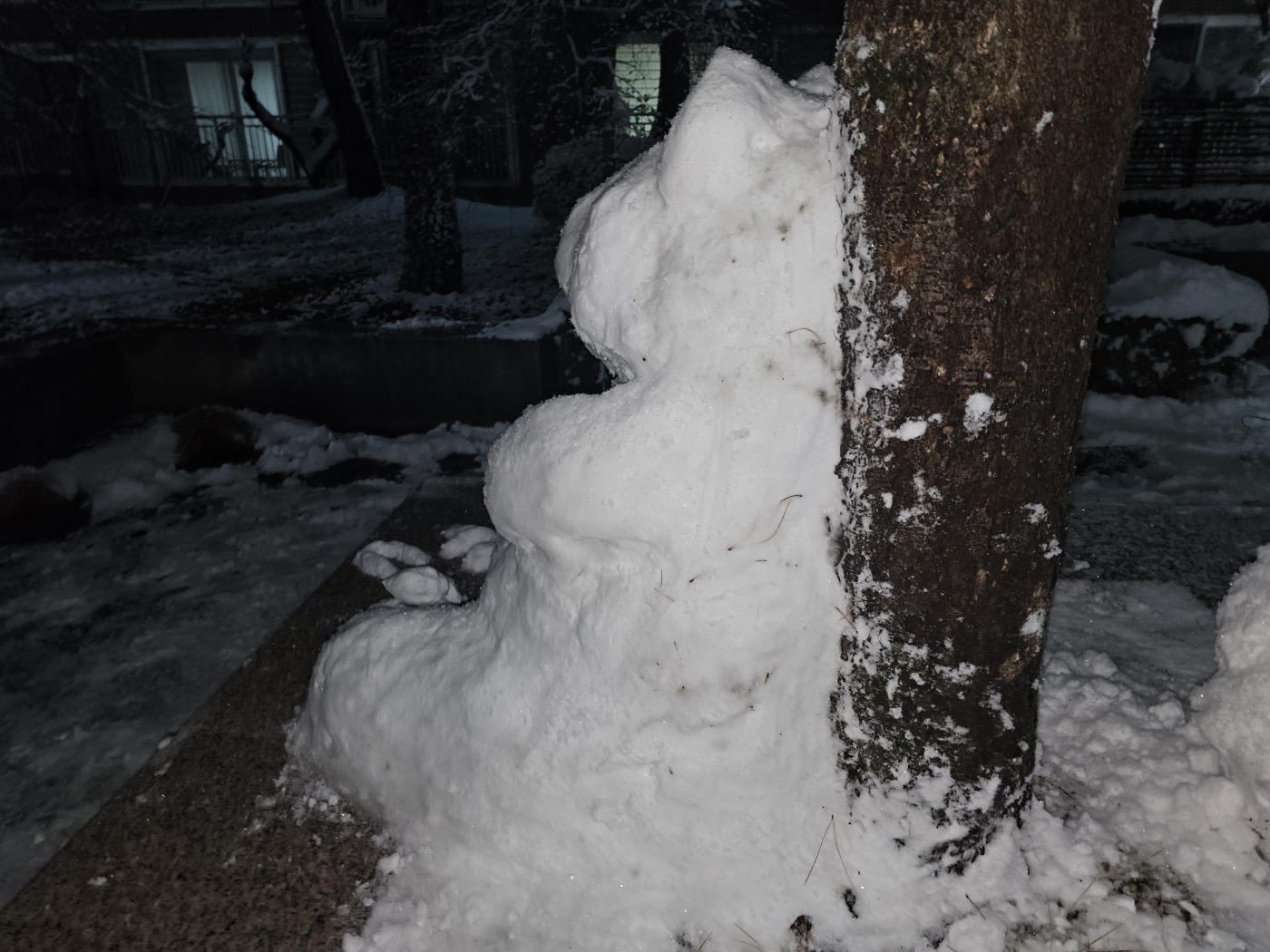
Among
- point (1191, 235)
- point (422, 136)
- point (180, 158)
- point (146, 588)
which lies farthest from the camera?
point (180, 158)

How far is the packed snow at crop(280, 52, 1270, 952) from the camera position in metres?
2.05

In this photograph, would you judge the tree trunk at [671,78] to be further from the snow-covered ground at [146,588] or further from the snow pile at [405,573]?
the snow pile at [405,573]

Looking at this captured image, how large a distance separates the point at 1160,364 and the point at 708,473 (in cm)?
569

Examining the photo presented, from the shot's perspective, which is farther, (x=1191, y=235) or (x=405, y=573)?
(x=1191, y=235)

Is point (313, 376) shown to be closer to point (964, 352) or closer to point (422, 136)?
point (422, 136)

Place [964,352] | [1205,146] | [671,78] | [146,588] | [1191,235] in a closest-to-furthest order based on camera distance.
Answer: [964,352]
[146,588]
[671,78]
[1191,235]
[1205,146]

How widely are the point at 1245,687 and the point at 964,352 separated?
1331mm

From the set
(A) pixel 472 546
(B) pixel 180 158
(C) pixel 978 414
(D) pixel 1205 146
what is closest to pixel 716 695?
(C) pixel 978 414

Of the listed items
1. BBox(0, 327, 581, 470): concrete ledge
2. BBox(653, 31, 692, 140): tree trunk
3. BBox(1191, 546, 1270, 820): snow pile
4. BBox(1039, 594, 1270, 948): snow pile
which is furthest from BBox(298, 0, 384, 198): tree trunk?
BBox(1191, 546, 1270, 820): snow pile

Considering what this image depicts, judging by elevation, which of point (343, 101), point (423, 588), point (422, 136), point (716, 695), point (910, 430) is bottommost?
point (423, 588)

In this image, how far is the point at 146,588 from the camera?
494cm

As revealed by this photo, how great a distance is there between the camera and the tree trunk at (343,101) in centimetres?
1099

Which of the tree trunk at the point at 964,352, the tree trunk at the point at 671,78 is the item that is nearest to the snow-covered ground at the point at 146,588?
the tree trunk at the point at 964,352

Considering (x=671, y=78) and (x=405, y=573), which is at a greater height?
(x=671, y=78)
